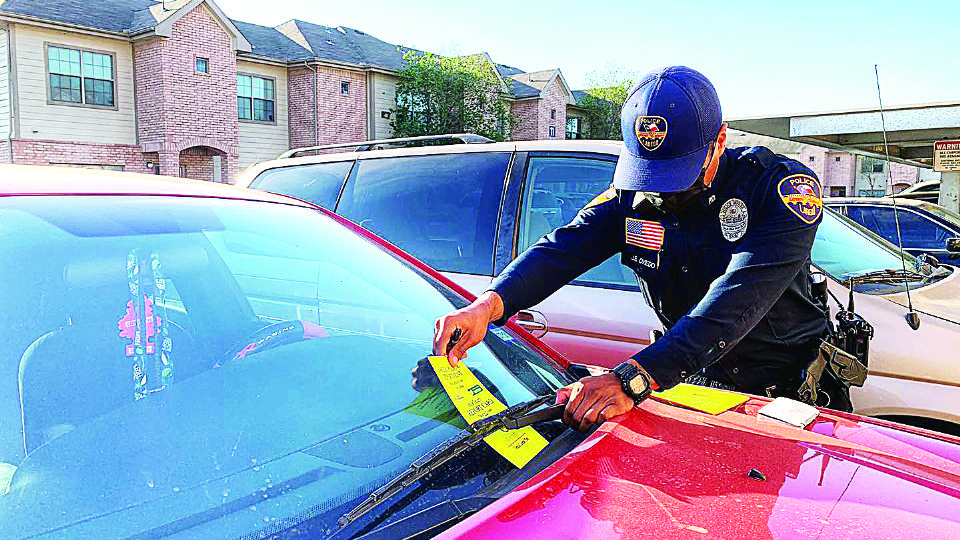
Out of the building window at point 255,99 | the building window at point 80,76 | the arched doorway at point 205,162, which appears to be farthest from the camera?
the building window at point 255,99

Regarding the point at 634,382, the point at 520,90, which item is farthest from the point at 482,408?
the point at 520,90

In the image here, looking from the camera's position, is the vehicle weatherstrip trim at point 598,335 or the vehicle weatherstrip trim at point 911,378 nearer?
the vehicle weatherstrip trim at point 911,378

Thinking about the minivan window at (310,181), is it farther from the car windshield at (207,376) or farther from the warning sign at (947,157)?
the warning sign at (947,157)

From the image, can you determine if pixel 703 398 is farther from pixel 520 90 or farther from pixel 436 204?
pixel 520 90

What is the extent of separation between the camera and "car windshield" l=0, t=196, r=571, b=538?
1.15 m

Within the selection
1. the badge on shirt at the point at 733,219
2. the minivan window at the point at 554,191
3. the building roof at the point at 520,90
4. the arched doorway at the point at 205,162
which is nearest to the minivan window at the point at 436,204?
the minivan window at the point at 554,191

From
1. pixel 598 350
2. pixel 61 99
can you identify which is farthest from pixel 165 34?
pixel 598 350

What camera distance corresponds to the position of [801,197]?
2027mm

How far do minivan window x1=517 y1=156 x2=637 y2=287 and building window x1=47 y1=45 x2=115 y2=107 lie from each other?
1819 cm

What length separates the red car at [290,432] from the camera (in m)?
1.14

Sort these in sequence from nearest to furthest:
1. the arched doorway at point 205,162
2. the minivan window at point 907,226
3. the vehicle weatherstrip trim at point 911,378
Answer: the vehicle weatherstrip trim at point 911,378 < the minivan window at point 907,226 < the arched doorway at point 205,162

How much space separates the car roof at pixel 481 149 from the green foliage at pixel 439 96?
68.8 ft

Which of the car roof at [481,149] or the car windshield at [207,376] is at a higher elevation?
the car roof at [481,149]

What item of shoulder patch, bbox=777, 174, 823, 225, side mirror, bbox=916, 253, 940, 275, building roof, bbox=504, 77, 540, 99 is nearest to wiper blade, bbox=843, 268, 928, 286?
side mirror, bbox=916, 253, 940, 275
